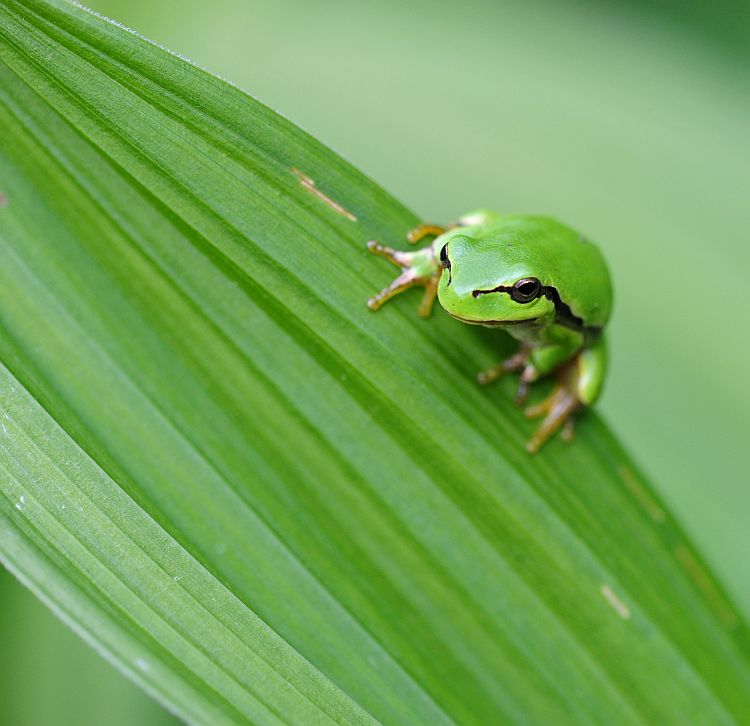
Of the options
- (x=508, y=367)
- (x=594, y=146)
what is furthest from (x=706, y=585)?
(x=594, y=146)

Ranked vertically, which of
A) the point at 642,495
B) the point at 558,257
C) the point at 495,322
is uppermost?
the point at 558,257

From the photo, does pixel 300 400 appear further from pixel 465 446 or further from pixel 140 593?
pixel 140 593

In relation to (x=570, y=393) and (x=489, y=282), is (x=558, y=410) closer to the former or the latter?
(x=570, y=393)

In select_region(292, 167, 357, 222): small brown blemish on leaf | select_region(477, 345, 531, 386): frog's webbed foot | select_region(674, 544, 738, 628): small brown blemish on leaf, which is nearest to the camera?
select_region(292, 167, 357, 222): small brown blemish on leaf

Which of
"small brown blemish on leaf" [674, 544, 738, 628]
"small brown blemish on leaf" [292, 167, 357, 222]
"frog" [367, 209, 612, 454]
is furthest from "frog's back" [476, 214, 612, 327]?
"small brown blemish on leaf" [674, 544, 738, 628]

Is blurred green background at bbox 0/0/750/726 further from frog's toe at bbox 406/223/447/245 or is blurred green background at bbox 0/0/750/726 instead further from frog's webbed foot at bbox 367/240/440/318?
frog's webbed foot at bbox 367/240/440/318

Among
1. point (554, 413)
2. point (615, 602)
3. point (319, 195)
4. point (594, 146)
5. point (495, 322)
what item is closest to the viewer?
point (319, 195)
